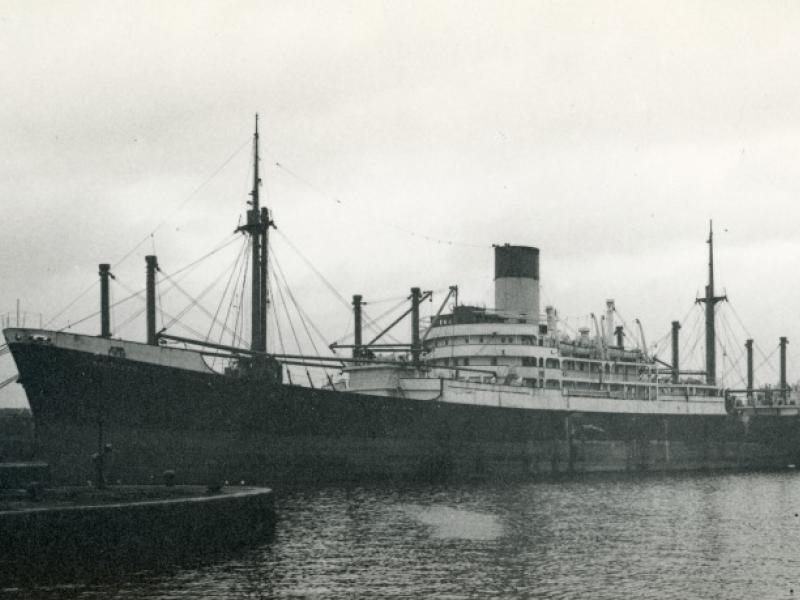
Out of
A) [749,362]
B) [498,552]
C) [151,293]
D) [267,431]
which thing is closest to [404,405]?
[267,431]

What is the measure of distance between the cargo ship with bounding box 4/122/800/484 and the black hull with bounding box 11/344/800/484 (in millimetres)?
50

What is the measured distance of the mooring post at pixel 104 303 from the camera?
3859cm

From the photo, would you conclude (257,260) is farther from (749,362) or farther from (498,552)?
(749,362)

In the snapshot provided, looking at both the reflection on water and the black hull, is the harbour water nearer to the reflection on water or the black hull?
the reflection on water

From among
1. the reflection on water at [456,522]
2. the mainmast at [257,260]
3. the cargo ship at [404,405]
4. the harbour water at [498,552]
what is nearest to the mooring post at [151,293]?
the cargo ship at [404,405]

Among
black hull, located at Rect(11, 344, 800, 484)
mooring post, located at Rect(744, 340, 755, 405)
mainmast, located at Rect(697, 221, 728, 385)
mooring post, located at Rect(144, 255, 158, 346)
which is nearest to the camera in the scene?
black hull, located at Rect(11, 344, 800, 484)

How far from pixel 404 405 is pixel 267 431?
20.3ft

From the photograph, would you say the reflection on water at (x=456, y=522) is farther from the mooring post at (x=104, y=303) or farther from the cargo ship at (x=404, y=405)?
the mooring post at (x=104, y=303)

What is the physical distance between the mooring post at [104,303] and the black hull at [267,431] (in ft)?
29.6

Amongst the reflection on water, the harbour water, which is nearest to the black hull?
the harbour water

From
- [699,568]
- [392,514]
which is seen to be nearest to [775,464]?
[392,514]

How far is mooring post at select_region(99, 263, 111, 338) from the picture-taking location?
38.6m

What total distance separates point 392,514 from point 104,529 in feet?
31.9

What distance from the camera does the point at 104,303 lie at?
38781 millimetres
